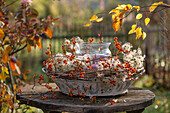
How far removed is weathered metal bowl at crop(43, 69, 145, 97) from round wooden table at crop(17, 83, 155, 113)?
0.14 feet

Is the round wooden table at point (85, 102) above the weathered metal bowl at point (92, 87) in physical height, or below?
below

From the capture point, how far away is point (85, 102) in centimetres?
164

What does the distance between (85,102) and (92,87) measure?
0.12 meters

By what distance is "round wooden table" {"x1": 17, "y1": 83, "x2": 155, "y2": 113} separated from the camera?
1.53m

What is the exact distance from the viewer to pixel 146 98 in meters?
1.74

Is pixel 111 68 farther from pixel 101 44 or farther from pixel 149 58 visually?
pixel 149 58

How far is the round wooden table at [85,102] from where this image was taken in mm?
1528

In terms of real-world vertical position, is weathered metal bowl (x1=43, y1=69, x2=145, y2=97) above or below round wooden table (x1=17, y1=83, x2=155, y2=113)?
above

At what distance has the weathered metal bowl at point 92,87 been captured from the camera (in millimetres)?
1665

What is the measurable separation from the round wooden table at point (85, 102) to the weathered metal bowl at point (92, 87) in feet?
0.14

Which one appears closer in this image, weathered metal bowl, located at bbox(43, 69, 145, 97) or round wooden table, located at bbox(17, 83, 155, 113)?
round wooden table, located at bbox(17, 83, 155, 113)

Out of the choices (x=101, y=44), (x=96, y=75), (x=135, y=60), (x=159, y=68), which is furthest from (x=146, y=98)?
(x=159, y=68)

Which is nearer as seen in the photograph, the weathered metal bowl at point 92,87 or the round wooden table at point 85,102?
the round wooden table at point 85,102

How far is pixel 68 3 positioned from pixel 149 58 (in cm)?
898
